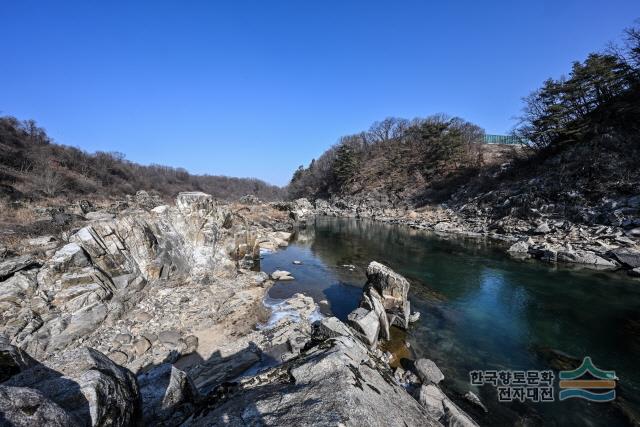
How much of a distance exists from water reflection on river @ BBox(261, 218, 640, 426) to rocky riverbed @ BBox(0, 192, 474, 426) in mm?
1431

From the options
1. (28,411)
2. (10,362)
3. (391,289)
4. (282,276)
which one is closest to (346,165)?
(282,276)

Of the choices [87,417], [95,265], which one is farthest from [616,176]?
[95,265]

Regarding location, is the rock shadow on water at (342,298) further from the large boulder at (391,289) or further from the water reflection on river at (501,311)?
the large boulder at (391,289)

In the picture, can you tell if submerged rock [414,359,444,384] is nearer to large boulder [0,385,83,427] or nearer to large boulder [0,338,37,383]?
large boulder [0,385,83,427]

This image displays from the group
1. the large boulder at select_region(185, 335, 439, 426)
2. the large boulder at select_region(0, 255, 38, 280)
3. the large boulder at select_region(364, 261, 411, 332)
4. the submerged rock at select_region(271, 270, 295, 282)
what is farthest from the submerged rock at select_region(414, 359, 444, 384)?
the large boulder at select_region(0, 255, 38, 280)

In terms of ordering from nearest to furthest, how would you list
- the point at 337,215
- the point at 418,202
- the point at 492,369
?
the point at 492,369 → the point at 418,202 → the point at 337,215

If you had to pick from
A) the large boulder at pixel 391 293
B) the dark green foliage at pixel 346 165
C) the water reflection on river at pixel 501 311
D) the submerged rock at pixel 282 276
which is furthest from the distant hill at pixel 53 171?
the dark green foliage at pixel 346 165

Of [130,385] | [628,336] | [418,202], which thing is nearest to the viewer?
[130,385]

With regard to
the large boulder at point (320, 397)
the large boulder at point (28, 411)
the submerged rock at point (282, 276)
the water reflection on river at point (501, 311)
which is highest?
the large boulder at point (28, 411)

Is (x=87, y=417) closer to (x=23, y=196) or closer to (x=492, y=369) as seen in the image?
(x=492, y=369)

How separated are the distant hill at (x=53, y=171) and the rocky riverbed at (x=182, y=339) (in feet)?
61.9

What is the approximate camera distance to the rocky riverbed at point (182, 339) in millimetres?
2990

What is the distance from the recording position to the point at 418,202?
49.7 m

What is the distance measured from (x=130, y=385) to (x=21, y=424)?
1525 mm
